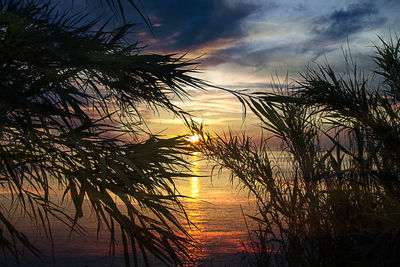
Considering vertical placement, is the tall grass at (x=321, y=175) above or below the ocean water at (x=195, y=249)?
above

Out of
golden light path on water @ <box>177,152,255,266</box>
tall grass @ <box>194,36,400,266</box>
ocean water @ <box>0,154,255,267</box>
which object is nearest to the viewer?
tall grass @ <box>194,36,400,266</box>

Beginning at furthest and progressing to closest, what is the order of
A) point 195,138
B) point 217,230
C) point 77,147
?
point 217,230 → point 195,138 → point 77,147

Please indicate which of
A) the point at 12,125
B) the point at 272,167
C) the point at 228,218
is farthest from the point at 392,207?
the point at 228,218

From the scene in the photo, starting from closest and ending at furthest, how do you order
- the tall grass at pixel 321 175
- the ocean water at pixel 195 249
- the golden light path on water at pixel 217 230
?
the tall grass at pixel 321 175 → the golden light path on water at pixel 217 230 → the ocean water at pixel 195 249

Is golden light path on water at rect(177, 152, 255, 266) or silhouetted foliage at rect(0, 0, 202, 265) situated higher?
silhouetted foliage at rect(0, 0, 202, 265)

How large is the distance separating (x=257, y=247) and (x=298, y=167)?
987 millimetres

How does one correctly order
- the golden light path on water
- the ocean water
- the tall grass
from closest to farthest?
the tall grass, the golden light path on water, the ocean water

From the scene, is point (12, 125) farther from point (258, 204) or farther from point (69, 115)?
point (258, 204)

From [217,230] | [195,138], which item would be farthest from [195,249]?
[217,230]

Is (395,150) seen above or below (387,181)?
above

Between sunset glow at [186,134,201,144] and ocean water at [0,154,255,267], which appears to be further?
ocean water at [0,154,255,267]

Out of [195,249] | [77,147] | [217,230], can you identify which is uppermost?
[77,147]

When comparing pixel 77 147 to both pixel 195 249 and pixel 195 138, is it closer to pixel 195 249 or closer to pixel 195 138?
pixel 195 138

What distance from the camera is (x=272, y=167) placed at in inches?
171
